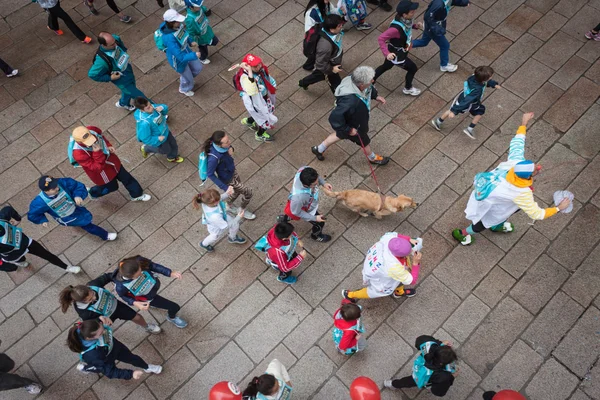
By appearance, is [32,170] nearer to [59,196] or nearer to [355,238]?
[59,196]

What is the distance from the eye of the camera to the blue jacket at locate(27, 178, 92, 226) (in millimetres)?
5289

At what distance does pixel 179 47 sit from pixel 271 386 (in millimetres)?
5453

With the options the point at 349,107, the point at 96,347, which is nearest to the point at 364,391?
the point at 96,347

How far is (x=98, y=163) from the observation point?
18.6 ft

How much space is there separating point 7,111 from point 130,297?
5426 millimetres

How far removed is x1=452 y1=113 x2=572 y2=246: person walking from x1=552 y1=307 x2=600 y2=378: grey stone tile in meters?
1.50

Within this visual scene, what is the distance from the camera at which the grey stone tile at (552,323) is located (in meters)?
5.12

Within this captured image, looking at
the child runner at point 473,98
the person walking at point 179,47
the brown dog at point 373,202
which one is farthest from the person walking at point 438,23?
the person walking at point 179,47

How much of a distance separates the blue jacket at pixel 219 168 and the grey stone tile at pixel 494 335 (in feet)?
12.2

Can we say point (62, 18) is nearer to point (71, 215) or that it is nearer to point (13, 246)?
point (71, 215)

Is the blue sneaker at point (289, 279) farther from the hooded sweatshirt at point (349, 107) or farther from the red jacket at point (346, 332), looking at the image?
the hooded sweatshirt at point (349, 107)

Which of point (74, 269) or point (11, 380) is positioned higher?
point (11, 380)

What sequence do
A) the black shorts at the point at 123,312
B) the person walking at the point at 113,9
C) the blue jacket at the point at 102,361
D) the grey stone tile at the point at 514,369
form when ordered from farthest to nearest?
the person walking at the point at 113,9 < the grey stone tile at the point at 514,369 < the black shorts at the point at 123,312 < the blue jacket at the point at 102,361

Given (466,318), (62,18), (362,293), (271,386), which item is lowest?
(466,318)
